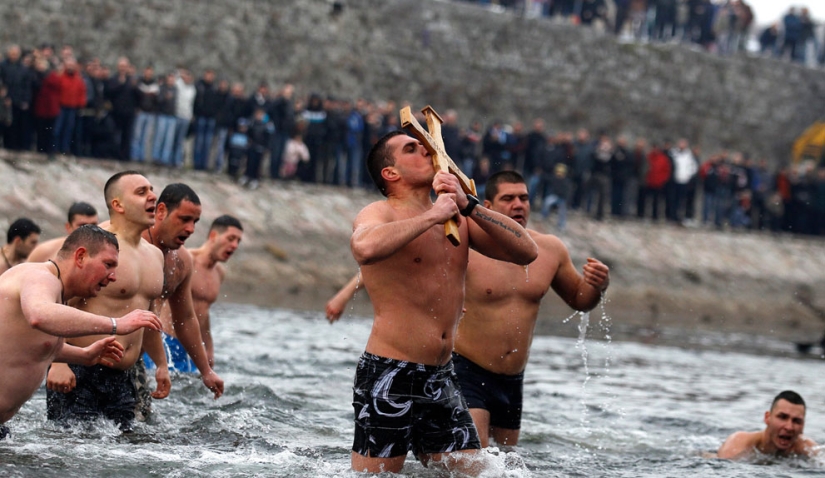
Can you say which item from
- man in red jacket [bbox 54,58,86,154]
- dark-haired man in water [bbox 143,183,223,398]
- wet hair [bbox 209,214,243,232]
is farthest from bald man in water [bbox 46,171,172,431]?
man in red jacket [bbox 54,58,86,154]

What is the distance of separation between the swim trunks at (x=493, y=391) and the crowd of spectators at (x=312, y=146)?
12.7 m

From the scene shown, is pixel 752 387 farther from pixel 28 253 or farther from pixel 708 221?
pixel 708 221

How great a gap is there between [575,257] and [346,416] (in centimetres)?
1477

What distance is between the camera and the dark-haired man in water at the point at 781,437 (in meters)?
10.0

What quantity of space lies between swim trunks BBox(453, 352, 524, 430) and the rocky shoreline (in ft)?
35.6

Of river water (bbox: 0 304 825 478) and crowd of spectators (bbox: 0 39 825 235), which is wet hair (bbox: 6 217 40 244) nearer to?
river water (bbox: 0 304 825 478)

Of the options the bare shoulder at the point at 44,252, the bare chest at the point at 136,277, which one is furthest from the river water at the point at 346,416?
the bare shoulder at the point at 44,252

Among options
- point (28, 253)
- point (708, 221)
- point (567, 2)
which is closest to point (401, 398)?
point (28, 253)

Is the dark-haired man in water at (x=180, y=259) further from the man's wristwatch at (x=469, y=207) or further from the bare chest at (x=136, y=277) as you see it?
the man's wristwatch at (x=469, y=207)

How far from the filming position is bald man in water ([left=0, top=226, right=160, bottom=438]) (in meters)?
6.54

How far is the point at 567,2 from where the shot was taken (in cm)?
3152

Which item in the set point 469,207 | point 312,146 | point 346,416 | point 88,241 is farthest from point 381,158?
point 312,146

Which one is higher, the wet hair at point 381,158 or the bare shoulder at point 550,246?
the wet hair at point 381,158

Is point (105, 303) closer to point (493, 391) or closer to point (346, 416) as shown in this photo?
point (493, 391)
